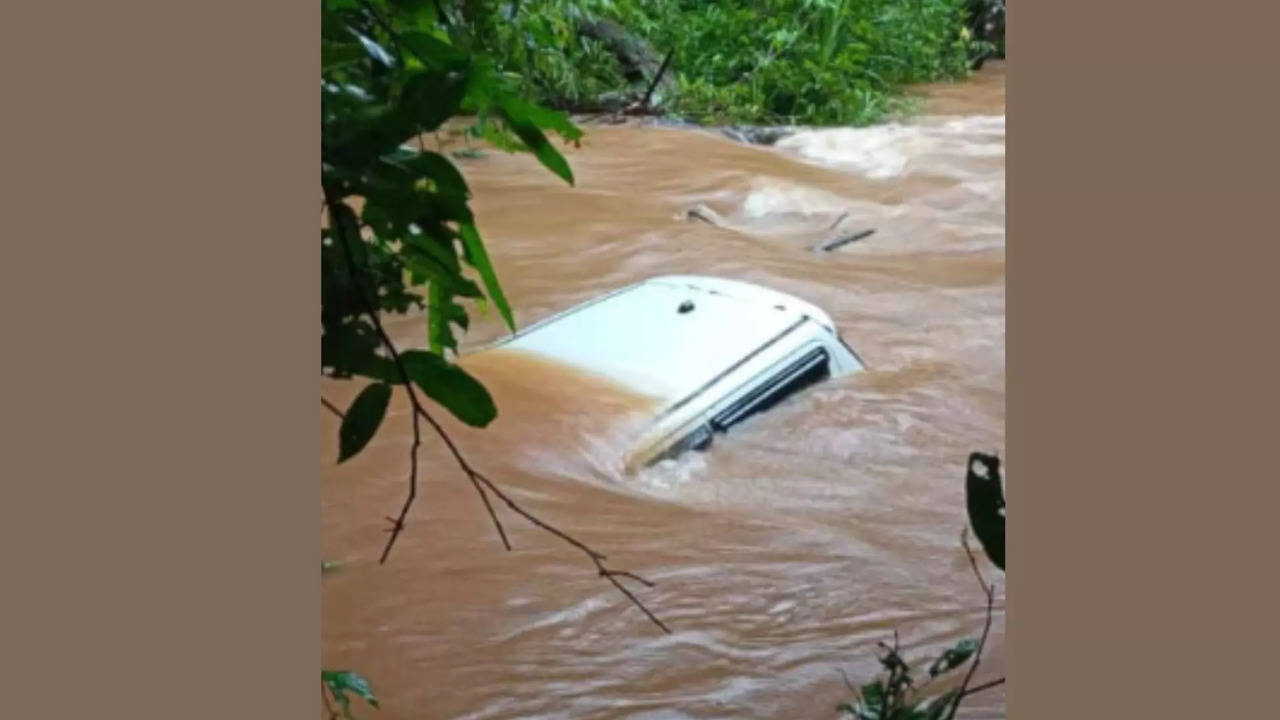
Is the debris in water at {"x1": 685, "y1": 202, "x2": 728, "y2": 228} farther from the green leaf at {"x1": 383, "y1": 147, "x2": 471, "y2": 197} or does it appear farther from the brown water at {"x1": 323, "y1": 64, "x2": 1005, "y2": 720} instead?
the green leaf at {"x1": 383, "y1": 147, "x2": 471, "y2": 197}

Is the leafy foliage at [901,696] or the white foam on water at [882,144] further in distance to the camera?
the white foam on water at [882,144]

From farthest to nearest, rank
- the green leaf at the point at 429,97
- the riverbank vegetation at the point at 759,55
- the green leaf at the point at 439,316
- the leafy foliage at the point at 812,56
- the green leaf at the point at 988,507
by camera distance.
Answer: the leafy foliage at the point at 812,56 < the riverbank vegetation at the point at 759,55 < the green leaf at the point at 988,507 < the green leaf at the point at 439,316 < the green leaf at the point at 429,97

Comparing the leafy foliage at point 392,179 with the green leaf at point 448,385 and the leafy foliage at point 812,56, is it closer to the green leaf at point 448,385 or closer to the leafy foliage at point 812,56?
the green leaf at point 448,385

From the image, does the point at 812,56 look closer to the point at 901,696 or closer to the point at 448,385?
the point at 901,696

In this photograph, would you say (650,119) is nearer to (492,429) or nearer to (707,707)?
(492,429)

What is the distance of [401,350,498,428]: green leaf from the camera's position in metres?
0.71

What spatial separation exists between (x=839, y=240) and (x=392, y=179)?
196 centimetres

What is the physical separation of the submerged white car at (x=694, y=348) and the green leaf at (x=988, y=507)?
58.6 inches

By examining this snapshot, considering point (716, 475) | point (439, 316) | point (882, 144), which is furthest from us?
point (882, 144)

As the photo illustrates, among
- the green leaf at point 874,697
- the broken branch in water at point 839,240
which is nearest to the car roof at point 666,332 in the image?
the broken branch in water at point 839,240

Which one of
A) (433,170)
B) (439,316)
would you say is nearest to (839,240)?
(439,316)

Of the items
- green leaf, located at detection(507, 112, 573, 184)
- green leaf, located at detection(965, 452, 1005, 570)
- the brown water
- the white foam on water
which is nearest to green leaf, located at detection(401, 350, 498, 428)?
green leaf, located at detection(507, 112, 573, 184)

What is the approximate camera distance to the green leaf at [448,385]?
0.71 meters

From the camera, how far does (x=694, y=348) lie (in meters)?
2.45
